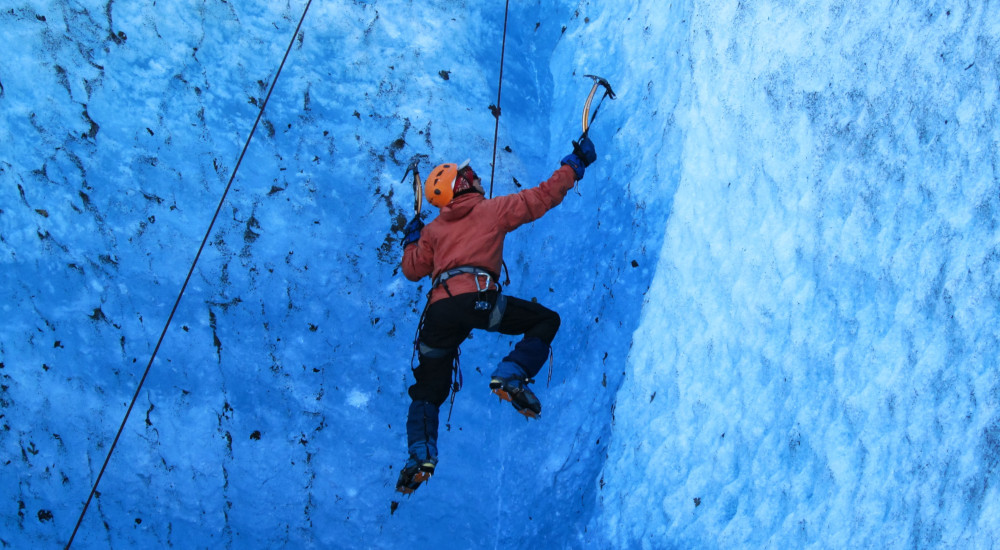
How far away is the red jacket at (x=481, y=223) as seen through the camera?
10.4 feet

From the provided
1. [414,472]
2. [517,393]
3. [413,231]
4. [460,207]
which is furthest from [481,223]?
[414,472]

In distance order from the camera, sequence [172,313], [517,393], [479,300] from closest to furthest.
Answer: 1. [517,393]
2. [479,300]
3. [172,313]

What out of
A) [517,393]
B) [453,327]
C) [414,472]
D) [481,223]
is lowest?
[414,472]

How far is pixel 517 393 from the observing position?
292 centimetres

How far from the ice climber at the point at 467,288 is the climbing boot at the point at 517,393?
108mm

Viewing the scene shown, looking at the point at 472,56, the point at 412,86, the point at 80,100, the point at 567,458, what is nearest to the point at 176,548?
the point at 567,458

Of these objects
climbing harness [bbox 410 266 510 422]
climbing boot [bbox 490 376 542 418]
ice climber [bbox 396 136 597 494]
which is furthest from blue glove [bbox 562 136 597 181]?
climbing boot [bbox 490 376 542 418]

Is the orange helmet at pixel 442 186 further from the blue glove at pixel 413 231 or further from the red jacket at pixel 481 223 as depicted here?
the blue glove at pixel 413 231

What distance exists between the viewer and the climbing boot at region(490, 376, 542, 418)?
292cm

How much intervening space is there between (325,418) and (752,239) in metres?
2.03

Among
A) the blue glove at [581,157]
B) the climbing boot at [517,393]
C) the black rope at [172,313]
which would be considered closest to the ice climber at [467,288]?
the blue glove at [581,157]

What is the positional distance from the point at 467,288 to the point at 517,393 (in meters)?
0.46

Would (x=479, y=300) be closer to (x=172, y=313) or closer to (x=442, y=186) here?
(x=442, y=186)

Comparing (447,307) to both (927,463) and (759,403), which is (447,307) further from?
(927,463)
